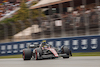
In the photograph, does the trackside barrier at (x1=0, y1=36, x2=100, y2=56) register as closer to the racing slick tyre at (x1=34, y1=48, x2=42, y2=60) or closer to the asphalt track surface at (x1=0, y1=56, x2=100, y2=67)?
the asphalt track surface at (x1=0, y1=56, x2=100, y2=67)

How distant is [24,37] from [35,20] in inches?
63.4

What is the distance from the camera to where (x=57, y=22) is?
14078 millimetres

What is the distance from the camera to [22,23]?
49.8 ft

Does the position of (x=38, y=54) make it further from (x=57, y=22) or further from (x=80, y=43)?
(x=57, y=22)

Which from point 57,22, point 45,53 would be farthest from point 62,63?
point 57,22

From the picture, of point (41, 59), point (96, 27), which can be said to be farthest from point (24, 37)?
point (41, 59)

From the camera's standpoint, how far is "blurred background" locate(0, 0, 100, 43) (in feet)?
42.4

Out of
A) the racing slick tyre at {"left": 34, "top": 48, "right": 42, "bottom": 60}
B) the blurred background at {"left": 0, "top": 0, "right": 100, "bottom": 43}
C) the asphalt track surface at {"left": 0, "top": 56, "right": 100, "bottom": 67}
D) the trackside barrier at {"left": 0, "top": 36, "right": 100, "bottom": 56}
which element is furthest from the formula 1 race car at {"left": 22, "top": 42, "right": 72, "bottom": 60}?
the blurred background at {"left": 0, "top": 0, "right": 100, "bottom": 43}

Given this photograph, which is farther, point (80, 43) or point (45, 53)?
point (80, 43)

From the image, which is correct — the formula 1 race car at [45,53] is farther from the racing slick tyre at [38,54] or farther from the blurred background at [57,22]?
the blurred background at [57,22]

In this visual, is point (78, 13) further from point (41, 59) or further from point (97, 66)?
point (97, 66)

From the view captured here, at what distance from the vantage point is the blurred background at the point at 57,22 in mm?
12938

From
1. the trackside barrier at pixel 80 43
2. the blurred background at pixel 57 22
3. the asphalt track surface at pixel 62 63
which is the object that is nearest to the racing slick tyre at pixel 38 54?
the asphalt track surface at pixel 62 63

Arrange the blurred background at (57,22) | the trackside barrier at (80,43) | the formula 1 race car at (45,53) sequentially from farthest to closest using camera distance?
the blurred background at (57,22) → the trackside barrier at (80,43) → the formula 1 race car at (45,53)
